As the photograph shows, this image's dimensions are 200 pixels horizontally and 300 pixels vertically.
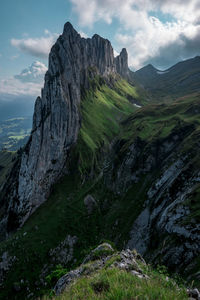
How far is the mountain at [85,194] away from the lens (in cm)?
3094

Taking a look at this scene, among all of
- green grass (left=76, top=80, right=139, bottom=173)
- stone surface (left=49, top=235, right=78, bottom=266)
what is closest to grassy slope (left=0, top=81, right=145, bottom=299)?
green grass (left=76, top=80, right=139, bottom=173)

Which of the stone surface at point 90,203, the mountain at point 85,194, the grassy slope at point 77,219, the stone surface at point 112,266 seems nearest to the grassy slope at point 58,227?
the grassy slope at point 77,219

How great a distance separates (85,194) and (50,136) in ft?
95.2

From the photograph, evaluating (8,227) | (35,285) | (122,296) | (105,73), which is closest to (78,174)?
(8,227)

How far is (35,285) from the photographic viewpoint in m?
38.1

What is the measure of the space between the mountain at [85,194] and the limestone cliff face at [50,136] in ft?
1.29

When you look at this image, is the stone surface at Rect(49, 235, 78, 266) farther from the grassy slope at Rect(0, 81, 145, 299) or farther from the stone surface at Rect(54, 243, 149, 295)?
the stone surface at Rect(54, 243, 149, 295)

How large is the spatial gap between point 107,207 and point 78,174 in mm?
21231

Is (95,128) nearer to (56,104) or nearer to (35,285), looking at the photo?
(56,104)

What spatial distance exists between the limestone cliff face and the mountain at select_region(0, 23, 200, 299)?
0.39 m

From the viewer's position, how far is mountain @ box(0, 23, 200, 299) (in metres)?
30.9

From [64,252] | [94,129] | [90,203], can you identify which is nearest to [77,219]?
[90,203]

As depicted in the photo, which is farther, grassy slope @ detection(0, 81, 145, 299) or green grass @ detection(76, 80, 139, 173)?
green grass @ detection(76, 80, 139, 173)

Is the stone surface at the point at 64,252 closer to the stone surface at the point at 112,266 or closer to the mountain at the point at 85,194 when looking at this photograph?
the mountain at the point at 85,194
